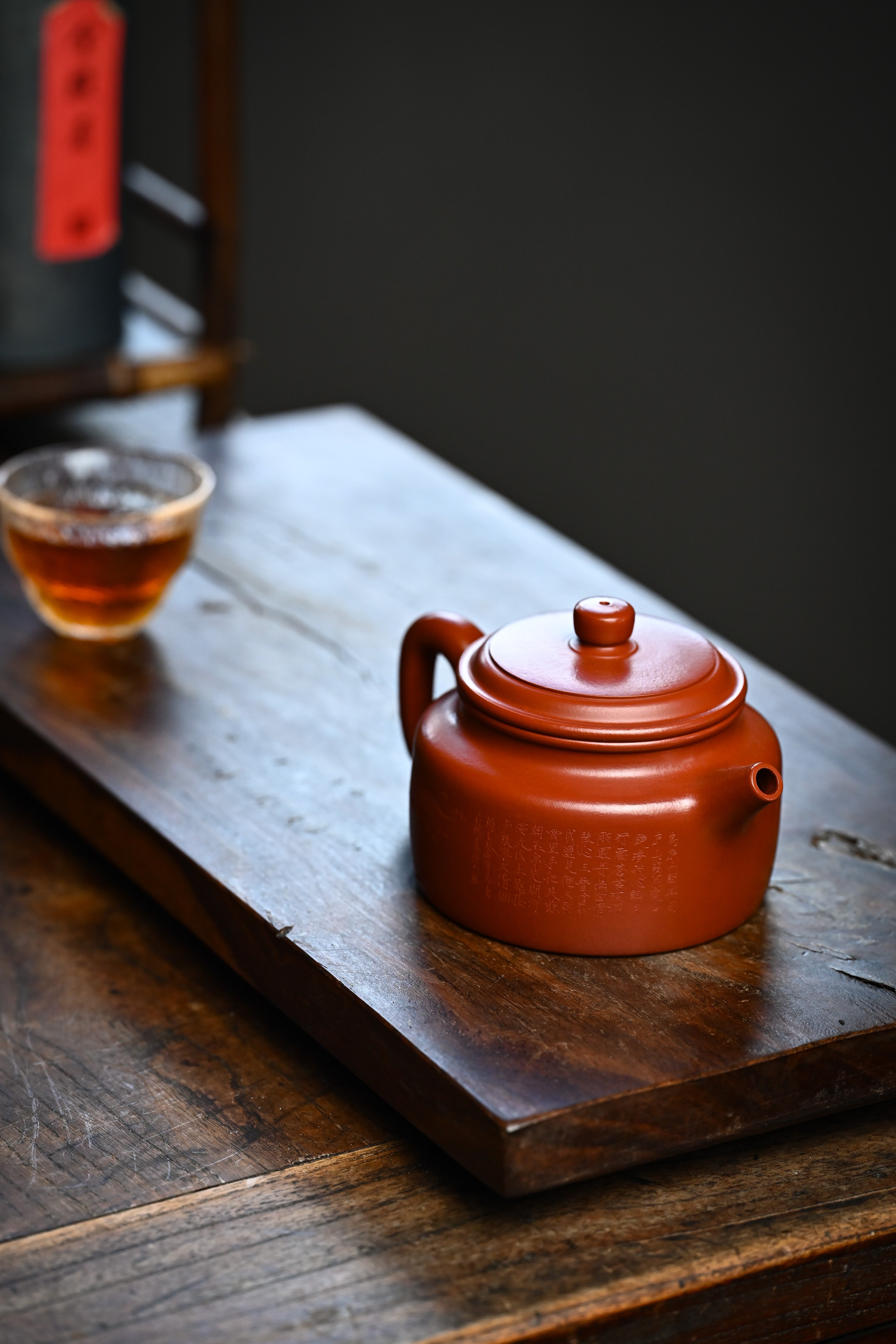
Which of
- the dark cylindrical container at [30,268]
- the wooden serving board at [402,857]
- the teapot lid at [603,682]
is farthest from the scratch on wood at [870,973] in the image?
the dark cylindrical container at [30,268]

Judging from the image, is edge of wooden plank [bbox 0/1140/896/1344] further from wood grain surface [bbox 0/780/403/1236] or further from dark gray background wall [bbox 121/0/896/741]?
dark gray background wall [bbox 121/0/896/741]

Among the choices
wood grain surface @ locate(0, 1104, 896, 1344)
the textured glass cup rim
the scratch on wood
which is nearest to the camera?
wood grain surface @ locate(0, 1104, 896, 1344)

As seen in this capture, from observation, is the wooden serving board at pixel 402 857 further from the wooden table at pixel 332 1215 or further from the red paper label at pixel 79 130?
the red paper label at pixel 79 130

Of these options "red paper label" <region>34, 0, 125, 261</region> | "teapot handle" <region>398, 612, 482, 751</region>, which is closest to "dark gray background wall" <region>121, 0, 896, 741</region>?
"red paper label" <region>34, 0, 125, 261</region>

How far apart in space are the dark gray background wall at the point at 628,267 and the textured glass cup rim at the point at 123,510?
0.55 meters

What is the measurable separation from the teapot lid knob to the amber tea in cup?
14.8 inches

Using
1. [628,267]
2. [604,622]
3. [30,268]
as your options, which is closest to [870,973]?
[604,622]

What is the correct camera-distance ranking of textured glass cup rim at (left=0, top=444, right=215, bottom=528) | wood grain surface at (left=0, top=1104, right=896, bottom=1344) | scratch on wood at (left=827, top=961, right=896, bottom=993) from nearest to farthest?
wood grain surface at (left=0, top=1104, right=896, bottom=1344)
scratch on wood at (left=827, top=961, right=896, bottom=993)
textured glass cup rim at (left=0, top=444, right=215, bottom=528)

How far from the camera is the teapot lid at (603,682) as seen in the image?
2.36ft

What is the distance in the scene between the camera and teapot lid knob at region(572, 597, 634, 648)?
750 mm

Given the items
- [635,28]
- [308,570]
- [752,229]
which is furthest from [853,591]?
[308,570]

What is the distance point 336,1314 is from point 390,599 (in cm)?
61

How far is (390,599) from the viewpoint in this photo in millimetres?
1164

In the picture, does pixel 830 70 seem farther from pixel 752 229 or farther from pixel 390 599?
pixel 390 599
